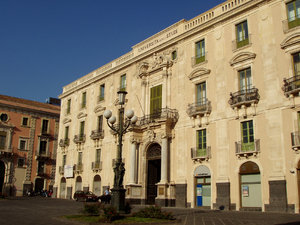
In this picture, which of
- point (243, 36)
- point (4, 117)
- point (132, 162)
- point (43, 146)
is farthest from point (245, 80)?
point (43, 146)

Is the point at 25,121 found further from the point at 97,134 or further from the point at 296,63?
the point at 296,63

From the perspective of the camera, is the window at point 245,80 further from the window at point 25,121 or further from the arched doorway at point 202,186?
the window at point 25,121

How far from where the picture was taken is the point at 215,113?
969 inches

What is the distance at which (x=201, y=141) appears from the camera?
25.4 meters

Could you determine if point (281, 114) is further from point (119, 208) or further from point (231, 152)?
point (119, 208)

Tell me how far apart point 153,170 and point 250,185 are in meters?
10.3

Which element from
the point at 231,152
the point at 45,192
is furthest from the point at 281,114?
the point at 45,192

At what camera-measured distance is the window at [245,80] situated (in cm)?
2315

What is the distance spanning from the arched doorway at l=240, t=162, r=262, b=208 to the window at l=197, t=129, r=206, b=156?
3529 mm

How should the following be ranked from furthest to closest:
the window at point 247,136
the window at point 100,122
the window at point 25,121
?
1. the window at point 25,121
2. the window at point 100,122
3. the window at point 247,136

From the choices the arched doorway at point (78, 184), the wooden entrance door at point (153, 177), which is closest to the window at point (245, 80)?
the wooden entrance door at point (153, 177)

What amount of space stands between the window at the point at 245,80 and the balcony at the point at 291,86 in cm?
277

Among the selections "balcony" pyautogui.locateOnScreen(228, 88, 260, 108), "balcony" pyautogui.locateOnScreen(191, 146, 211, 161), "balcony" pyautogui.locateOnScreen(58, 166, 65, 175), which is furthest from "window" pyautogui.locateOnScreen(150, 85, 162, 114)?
"balcony" pyautogui.locateOnScreen(58, 166, 65, 175)

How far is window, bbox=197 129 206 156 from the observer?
82.0 ft
